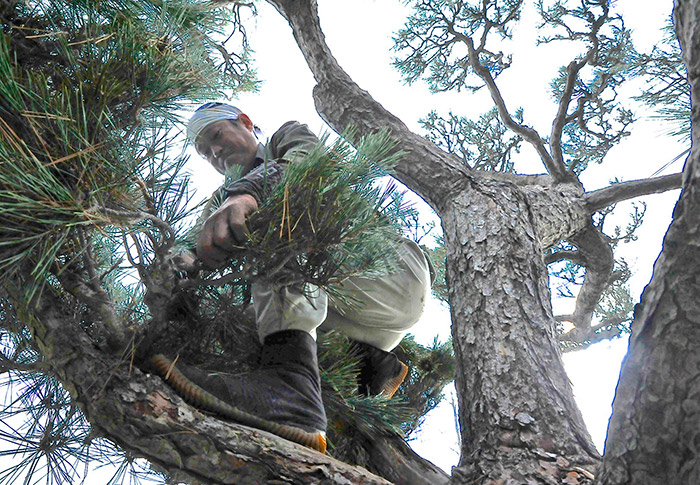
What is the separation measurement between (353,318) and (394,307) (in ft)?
0.26

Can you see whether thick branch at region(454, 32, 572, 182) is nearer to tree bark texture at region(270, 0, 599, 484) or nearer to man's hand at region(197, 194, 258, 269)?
tree bark texture at region(270, 0, 599, 484)

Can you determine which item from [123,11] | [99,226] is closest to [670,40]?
[123,11]

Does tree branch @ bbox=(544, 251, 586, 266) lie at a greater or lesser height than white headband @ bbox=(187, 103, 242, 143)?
greater

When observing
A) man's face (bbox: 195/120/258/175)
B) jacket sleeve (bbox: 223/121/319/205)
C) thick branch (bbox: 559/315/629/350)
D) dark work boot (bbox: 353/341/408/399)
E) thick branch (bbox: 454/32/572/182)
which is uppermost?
thick branch (bbox: 454/32/572/182)

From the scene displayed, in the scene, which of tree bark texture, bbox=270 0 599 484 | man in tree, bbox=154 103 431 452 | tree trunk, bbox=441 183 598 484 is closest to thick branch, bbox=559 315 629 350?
tree bark texture, bbox=270 0 599 484

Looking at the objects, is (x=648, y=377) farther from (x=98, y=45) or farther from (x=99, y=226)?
(x=98, y=45)

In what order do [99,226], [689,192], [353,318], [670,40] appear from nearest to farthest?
[689,192] < [99,226] < [353,318] < [670,40]

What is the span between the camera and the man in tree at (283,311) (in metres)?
0.75

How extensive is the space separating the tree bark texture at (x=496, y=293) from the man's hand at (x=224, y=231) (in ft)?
0.89

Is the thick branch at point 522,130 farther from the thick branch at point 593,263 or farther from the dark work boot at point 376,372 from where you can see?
the dark work boot at point 376,372

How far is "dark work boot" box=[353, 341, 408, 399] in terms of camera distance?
1.17 m

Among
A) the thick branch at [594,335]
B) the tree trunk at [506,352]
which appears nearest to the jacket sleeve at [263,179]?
the tree trunk at [506,352]

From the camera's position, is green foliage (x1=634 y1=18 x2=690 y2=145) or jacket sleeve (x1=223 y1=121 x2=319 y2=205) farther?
green foliage (x1=634 y1=18 x2=690 y2=145)

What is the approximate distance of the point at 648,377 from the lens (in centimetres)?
48
